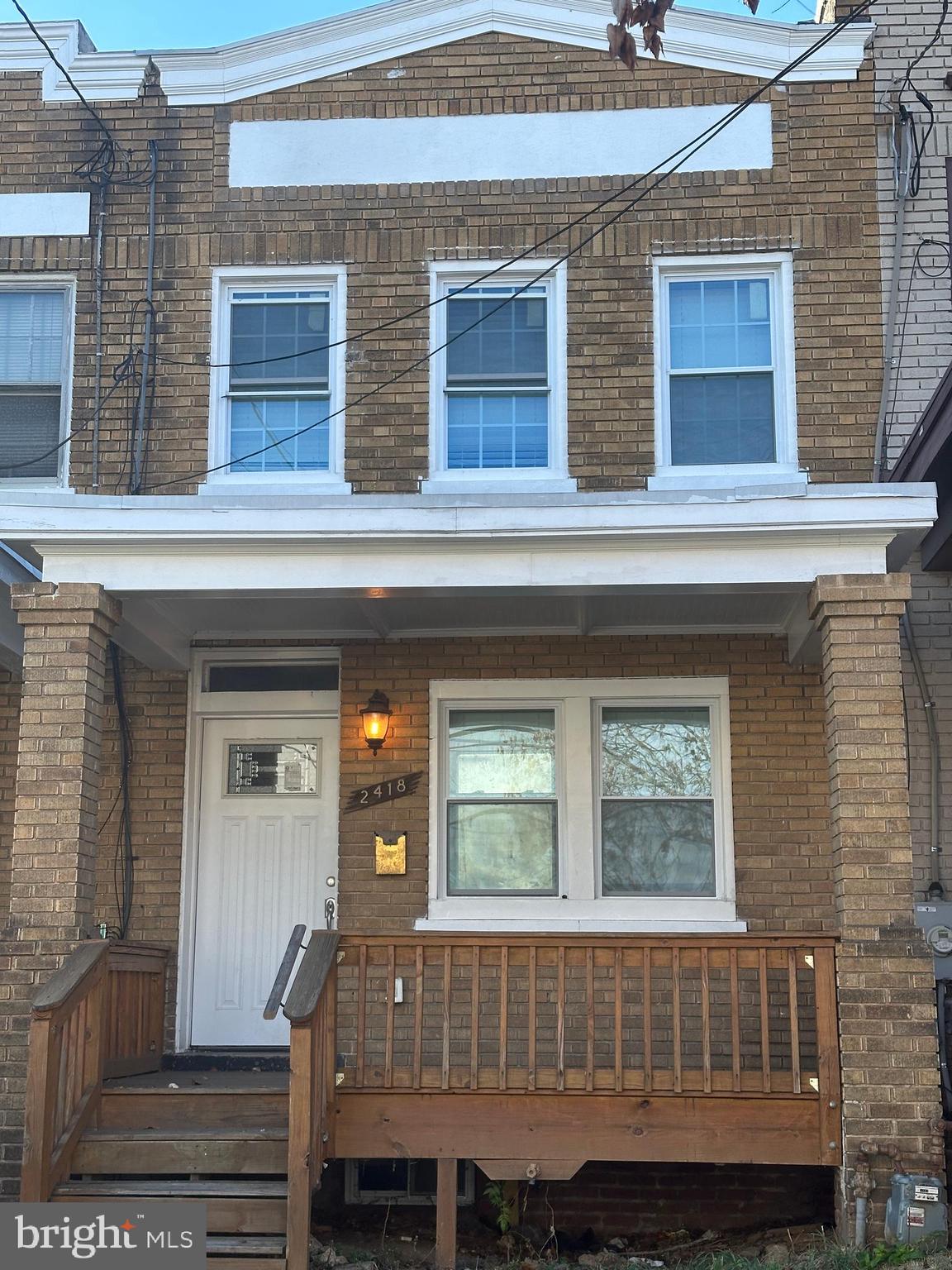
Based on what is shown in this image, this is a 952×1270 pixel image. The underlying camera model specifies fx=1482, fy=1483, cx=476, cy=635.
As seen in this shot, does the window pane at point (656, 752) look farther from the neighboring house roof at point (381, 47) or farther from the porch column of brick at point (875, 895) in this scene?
the neighboring house roof at point (381, 47)

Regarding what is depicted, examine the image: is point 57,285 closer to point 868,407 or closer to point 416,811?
point 416,811

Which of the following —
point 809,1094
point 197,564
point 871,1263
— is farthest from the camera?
point 197,564

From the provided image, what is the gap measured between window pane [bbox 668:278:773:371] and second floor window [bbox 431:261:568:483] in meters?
0.79

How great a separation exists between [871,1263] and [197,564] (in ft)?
15.5

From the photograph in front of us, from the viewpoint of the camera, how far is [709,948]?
748 cm

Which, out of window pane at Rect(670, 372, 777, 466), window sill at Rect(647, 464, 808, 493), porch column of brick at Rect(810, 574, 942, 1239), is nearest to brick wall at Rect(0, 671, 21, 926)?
window sill at Rect(647, 464, 808, 493)

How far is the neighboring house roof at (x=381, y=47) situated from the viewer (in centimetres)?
990

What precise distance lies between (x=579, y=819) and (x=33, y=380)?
4.67 m

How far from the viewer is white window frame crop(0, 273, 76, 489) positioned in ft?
32.1

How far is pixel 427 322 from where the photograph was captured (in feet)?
32.0

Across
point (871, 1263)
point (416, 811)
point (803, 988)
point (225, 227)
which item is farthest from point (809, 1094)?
point (225, 227)

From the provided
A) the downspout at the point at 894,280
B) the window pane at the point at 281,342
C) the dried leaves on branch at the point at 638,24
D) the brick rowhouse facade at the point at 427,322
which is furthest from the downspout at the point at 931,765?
the dried leaves on branch at the point at 638,24

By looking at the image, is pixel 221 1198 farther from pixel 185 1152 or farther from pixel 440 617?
pixel 440 617

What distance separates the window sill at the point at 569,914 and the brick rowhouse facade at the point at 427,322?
0.54 feet
